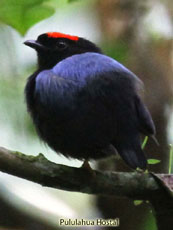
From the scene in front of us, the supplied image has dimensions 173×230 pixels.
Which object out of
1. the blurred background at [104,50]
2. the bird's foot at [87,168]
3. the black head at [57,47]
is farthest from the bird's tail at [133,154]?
the black head at [57,47]

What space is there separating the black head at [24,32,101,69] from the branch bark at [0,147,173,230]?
1.52 ft

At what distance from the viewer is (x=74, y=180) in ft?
4.94

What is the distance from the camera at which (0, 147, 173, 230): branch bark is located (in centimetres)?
144

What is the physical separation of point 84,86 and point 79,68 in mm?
92

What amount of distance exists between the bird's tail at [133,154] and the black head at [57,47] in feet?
1.52

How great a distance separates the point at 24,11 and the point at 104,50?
0.47 meters

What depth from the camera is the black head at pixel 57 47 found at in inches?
70.2

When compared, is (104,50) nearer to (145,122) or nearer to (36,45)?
(36,45)

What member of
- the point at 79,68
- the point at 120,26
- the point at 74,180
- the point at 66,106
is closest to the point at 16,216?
the point at 74,180

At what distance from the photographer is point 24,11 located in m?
1.51

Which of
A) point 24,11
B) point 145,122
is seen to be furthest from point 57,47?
point 145,122

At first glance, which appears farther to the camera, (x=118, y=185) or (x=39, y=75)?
(x=39, y=75)

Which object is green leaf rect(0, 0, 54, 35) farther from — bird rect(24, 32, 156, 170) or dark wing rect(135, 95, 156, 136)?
dark wing rect(135, 95, 156, 136)

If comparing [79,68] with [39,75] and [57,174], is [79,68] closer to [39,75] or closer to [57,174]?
[39,75]
